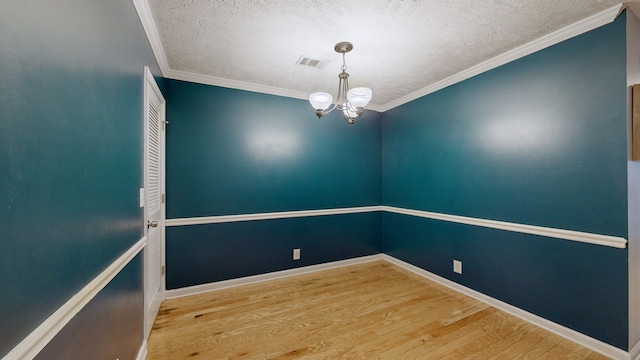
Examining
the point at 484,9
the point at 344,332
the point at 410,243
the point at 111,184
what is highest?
the point at 484,9

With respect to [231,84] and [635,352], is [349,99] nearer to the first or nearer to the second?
[231,84]

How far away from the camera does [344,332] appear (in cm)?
219

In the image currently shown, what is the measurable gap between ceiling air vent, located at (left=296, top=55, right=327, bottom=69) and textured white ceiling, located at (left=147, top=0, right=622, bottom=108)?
6 centimetres

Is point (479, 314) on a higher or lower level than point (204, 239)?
lower

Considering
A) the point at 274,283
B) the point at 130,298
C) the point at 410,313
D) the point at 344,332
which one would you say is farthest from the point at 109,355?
the point at 410,313

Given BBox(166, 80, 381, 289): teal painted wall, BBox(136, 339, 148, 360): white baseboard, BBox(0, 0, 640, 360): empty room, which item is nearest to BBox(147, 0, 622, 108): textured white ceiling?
BBox(0, 0, 640, 360): empty room

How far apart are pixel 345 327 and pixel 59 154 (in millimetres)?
2280

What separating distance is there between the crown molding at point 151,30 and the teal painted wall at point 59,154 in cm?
29

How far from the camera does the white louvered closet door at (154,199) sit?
2012 mm

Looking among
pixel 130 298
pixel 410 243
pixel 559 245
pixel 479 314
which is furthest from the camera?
pixel 410 243

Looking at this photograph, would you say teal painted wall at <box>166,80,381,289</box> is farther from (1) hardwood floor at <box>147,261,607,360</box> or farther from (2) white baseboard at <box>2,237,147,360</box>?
(2) white baseboard at <box>2,237,147,360</box>

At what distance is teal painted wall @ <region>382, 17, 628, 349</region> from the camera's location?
6.14 feet

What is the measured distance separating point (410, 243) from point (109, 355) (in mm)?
3301

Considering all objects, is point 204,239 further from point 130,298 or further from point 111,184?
point 111,184
